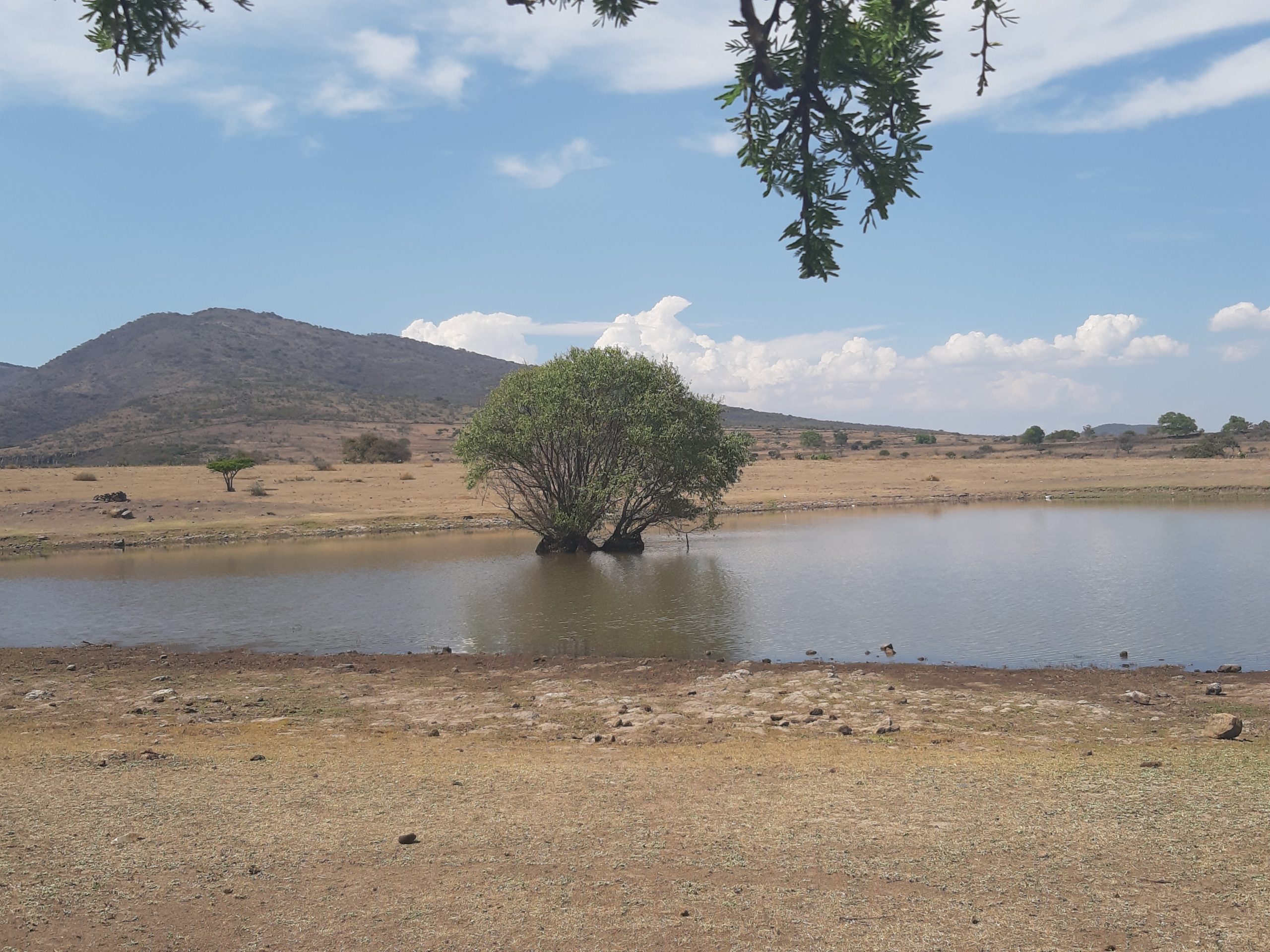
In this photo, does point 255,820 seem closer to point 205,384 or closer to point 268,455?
point 268,455

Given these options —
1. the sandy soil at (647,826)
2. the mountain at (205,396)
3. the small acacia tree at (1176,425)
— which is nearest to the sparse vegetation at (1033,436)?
the small acacia tree at (1176,425)

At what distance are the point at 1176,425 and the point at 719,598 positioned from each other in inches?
4180

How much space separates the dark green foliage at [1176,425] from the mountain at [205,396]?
77.7 m

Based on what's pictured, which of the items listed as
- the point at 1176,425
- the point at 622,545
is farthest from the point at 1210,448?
the point at 622,545

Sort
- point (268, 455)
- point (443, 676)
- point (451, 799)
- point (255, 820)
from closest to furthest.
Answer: point (255, 820) < point (451, 799) < point (443, 676) < point (268, 455)

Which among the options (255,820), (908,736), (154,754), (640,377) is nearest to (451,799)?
(255,820)

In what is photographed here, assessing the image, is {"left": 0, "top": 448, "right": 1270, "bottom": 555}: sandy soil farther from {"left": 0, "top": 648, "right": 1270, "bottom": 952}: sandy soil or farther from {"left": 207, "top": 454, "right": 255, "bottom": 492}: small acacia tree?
{"left": 0, "top": 648, "right": 1270, "bottom": 952}: sandy soil

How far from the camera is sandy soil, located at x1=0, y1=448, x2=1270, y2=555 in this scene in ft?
141

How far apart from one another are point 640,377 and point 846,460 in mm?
51839

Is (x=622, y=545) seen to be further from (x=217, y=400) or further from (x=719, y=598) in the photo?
(x=217, y=400)

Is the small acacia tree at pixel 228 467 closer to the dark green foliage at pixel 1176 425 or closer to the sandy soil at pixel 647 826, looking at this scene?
the sandy soil at pixel 647 826

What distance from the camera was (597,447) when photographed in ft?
109

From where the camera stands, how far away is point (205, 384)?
14888 cm

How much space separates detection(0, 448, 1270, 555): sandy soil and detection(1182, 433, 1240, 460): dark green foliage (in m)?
2.25
